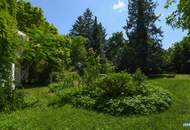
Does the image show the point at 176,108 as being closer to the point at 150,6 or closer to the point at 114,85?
the point at 114,85

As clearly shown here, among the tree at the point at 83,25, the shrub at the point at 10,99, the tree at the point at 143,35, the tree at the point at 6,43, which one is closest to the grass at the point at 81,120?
the shrub at the point at 10,99

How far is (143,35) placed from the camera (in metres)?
54.4

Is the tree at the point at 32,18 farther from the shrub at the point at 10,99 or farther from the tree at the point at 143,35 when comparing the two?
the shrub at the point at 10,99

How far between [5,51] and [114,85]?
4.86 m

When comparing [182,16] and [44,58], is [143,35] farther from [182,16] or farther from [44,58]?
[182,16]

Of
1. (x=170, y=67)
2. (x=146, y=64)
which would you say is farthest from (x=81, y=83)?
(x=170, y=67)

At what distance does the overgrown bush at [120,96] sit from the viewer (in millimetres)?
18750

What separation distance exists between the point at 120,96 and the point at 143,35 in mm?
34848

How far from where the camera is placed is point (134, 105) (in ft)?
61.6

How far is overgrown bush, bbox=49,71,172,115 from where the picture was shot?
61.5 ft

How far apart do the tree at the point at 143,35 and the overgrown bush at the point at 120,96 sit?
30.5m

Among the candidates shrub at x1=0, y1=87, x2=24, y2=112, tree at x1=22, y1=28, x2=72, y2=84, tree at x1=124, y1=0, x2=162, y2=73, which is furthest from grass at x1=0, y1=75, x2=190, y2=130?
tree at x1=124, y1=0, x2=162, y2=73

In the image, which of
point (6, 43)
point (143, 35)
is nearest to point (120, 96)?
point (6, 43)

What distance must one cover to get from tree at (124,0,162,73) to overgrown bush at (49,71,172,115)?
30495 mm
